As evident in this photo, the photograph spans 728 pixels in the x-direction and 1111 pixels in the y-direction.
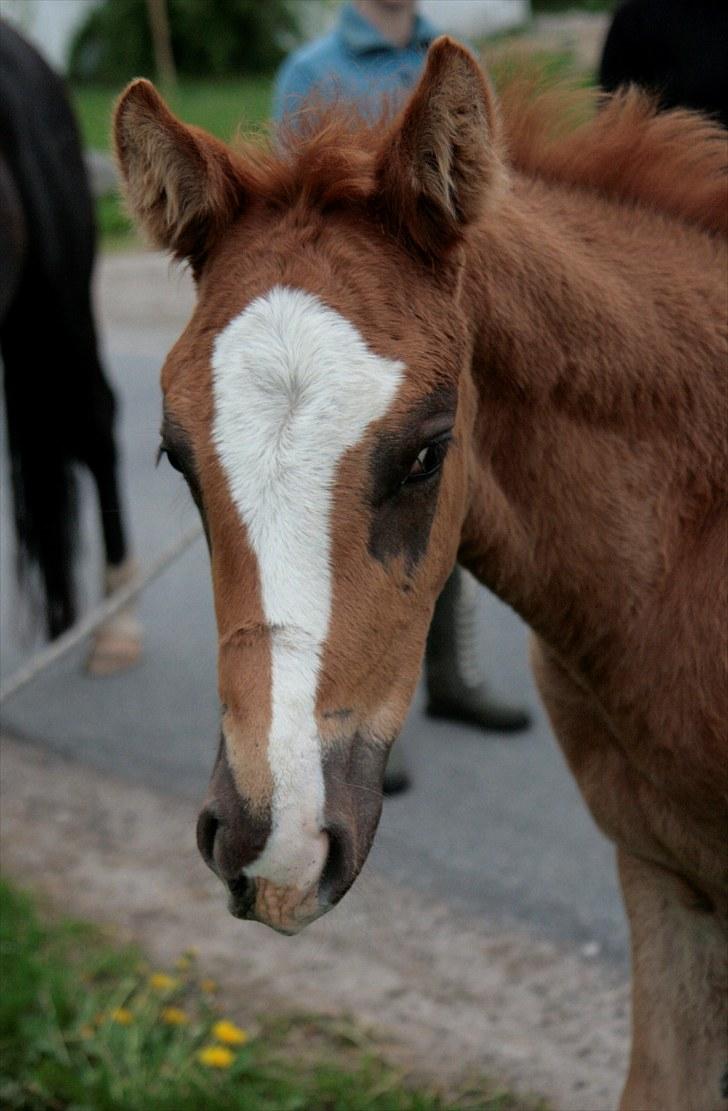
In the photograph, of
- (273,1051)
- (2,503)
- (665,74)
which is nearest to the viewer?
(273,1051)

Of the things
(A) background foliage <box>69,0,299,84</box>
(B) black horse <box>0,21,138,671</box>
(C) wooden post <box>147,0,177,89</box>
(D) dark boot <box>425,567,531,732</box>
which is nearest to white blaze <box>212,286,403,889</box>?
(D) dark boot <box>425,567,531,732</box>

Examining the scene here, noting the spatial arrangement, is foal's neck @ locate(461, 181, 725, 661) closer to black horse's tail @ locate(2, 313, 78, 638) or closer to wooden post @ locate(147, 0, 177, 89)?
black horse's tail @ locate(2, 313, 78, 638)

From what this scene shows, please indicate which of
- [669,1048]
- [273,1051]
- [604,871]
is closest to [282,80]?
[604,871]

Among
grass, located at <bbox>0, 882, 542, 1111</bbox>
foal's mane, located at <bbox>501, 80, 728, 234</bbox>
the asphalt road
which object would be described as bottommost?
the asphalt road

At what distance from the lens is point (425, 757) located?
15.8ft

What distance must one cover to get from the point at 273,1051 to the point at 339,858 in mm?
1516

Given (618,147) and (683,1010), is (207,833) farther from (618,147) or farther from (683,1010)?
(618,147)

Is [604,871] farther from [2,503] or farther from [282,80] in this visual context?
[2,503]

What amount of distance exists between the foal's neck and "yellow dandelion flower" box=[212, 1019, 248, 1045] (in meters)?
1.29

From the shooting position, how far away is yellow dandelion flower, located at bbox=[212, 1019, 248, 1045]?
310 cm

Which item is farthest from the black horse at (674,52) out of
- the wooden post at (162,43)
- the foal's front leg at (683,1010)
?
the wooden post at (162,43)

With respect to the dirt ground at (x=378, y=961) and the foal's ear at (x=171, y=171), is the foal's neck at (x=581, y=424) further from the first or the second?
the dirt ground at (x=378, y=961)

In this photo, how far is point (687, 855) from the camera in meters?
2.38

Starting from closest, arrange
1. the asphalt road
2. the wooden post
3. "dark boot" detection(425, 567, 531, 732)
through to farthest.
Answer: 1. the asphalt road
2. "dark boot" detection(425, 567, 531, 732)
3. the wooden post
